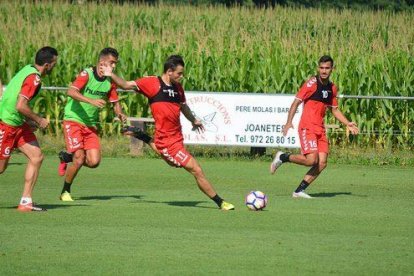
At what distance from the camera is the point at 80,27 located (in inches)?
1431

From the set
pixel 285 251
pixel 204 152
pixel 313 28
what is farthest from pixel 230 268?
pixel 313 28

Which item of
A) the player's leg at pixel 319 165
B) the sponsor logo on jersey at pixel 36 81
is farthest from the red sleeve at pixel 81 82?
the player's leg at pixel 319 165

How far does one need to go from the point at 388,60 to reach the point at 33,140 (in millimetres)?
15042

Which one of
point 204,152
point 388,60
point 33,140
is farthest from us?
point 388,60

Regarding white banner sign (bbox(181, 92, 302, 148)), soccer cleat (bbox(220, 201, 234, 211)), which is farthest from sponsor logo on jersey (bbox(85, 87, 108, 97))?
white banner sign (bbox(181, 92, 302, 148))

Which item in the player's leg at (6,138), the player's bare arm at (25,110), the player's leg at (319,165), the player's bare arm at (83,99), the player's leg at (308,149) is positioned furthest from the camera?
the player's leg at (319,165)

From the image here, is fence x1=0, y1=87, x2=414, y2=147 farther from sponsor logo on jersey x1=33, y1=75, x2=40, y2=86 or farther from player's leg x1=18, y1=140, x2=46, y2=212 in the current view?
sponsor logo on jersey x1=33, y1=75, x2=40, y2=86

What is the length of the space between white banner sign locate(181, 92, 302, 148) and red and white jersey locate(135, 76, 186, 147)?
9724mm

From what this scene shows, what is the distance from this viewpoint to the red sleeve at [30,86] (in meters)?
14.3

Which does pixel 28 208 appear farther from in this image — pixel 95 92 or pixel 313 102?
pixel 313 102

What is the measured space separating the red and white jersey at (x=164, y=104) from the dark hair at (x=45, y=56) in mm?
1239

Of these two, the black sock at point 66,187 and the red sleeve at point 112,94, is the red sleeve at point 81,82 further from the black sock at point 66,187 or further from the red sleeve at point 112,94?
the black sock at point 66,187

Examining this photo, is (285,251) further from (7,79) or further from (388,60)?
(7,79)

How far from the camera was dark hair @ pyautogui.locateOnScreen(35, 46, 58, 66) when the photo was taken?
47.6 feet
